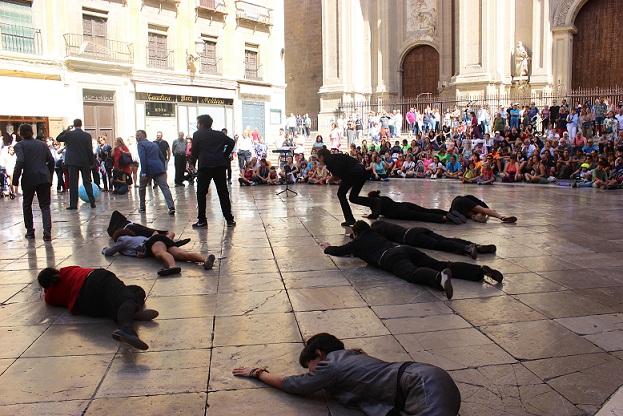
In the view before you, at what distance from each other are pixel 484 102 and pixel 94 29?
16.2m

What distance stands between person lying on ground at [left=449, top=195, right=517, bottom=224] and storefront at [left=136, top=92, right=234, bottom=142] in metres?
20.8

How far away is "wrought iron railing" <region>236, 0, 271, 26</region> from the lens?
104ft

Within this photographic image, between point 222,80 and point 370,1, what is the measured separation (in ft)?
27.4

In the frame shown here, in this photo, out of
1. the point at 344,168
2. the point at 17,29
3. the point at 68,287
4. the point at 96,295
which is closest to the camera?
the point at 96,295

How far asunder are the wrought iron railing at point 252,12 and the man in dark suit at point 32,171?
2451 centimetres

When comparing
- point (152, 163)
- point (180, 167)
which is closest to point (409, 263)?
point (152, 163)

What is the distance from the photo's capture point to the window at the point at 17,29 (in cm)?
2286

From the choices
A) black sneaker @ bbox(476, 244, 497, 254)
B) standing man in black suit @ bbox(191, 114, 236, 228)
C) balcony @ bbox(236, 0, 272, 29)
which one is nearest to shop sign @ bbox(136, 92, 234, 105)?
balcony @ bbox(236, 0, 272, 29)

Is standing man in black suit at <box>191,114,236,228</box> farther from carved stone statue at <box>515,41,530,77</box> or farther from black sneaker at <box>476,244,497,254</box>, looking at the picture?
carved stone statue at <box>515,41,530,77</box>

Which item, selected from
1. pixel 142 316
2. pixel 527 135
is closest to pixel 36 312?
pixel 142 316

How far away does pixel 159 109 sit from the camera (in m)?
28.6

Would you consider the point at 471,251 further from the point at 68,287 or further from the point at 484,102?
the point at 484,102

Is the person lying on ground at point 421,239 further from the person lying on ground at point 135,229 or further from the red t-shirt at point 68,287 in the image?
the red t-shirt at point 68,287

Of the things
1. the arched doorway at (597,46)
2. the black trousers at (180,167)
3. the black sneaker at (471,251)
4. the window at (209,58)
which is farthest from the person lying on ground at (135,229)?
the window at (209,58)
